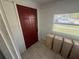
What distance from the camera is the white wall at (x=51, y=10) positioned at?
1.75m

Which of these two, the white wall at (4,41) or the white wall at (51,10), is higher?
the white wall at (51,10)

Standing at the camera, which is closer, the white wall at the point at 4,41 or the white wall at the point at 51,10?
the white wall at the point at 4,41

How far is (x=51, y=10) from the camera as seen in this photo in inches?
89.3

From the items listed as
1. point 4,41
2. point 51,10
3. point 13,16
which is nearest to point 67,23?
point 51,10

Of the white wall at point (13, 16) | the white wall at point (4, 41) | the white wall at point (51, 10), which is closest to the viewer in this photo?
the white wall at point (4, 41)

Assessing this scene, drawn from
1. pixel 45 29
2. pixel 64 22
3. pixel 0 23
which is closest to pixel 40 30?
pixel 45 29

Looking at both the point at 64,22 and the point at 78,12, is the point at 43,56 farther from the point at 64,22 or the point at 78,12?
the point at 78,12

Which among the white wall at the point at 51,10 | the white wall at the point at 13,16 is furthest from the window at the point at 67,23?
the white wall at the point at 13,16

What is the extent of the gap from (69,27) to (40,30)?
1525mm

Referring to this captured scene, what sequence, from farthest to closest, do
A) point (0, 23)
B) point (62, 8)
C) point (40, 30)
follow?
point (40, 30) < point (62, 8) < point (0, 23)

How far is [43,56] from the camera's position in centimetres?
185

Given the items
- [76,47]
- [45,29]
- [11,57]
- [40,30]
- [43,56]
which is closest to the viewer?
[11,57]

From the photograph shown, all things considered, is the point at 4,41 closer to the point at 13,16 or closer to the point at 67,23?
the point at 13,16

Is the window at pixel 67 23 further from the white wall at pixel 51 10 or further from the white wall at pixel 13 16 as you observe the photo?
the white wall at pixel 13 16
